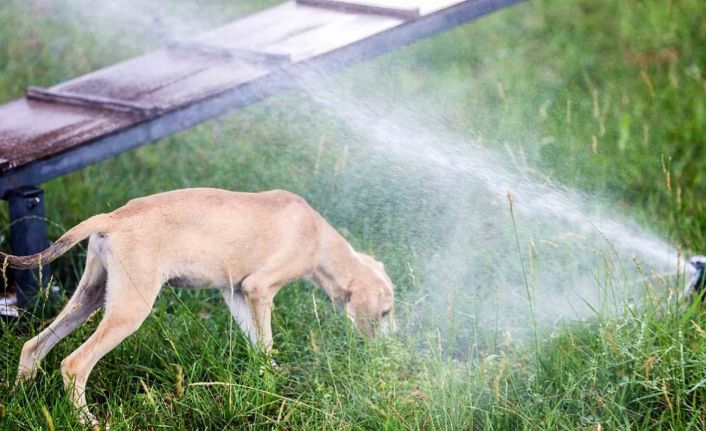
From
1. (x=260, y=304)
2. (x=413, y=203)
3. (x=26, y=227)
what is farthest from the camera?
(x=413, y=203)

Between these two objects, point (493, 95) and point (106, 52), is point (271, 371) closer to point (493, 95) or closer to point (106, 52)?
point (493, 95)

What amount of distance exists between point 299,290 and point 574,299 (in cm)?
121

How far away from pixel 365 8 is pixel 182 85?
1.23 m

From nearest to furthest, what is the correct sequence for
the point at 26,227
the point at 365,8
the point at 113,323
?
the point at 113,323
the point at 26,227
the point at 365,8

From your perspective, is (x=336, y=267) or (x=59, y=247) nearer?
(x=59, y=247)

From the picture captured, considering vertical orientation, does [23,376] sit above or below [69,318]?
below

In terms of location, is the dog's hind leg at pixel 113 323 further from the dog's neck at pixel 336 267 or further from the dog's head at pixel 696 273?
the dog's head at pixel 696 273

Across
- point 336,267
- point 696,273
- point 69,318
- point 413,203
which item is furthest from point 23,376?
point 696,273

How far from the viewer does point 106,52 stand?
8.63m

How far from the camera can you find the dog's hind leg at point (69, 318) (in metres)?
3.90

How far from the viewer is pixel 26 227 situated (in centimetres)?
455

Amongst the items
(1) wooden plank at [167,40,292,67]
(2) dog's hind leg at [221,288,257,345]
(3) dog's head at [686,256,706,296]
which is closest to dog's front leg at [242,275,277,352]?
(2) dog's hind leg at [221,288,257,345]

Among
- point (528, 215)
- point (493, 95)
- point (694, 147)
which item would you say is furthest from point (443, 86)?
point (528, 215)

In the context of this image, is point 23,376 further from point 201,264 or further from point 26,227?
point 26,227
